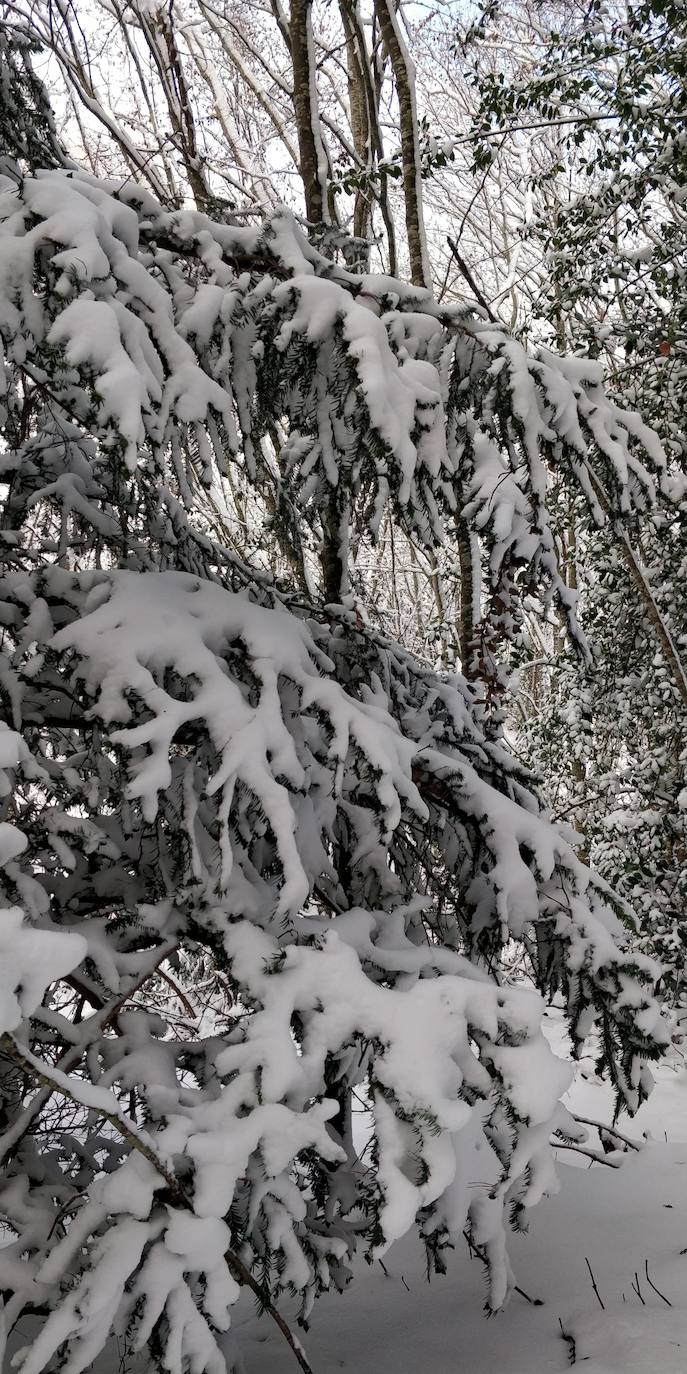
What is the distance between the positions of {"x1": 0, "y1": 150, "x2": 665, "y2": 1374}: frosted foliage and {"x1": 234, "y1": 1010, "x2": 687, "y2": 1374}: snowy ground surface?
26 centimetres

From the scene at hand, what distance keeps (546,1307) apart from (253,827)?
1.72 m

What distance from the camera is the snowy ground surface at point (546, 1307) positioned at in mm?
2307

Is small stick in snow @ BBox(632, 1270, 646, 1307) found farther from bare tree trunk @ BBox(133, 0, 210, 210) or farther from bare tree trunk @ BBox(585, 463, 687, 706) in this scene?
bare tree trunk @ BBox(133, 0, 210, 210)

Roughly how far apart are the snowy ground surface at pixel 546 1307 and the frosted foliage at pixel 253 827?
0.87 feet

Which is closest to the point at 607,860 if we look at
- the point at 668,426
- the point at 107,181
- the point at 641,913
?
the point at 641,913

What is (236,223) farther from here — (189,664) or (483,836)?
(483,836)

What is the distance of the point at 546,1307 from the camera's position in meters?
2.58

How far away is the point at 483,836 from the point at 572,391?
1111 mm

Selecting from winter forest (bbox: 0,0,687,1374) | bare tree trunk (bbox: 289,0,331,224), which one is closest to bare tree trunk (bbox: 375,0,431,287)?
bare tree trunk (bbox: 289,0,331,224)

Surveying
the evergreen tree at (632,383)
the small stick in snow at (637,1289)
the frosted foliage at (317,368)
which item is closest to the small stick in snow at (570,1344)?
the small stick in snow at (637,1289)

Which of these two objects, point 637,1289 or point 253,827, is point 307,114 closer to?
point 253,827

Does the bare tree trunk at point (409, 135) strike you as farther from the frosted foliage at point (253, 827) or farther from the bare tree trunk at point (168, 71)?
the frosted foliage at point (253, 827)

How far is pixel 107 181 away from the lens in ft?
6.57

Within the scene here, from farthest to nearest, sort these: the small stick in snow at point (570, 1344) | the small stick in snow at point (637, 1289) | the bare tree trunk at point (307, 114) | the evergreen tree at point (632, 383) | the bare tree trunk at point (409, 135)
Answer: the evergreen tree at point (632, 383)
the bare tree trunk at point (409, 135)
the bare tree trunk at point (307, 114)
the small stick in snow at point (637, 1289)
the small stick in snow at point (570, 1344)
